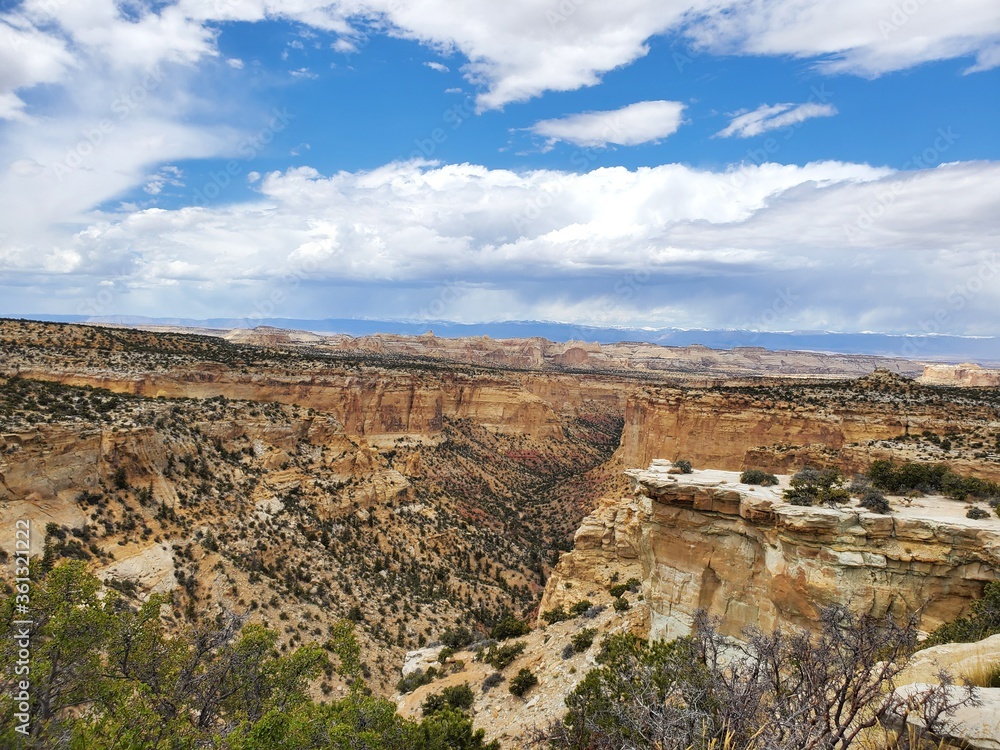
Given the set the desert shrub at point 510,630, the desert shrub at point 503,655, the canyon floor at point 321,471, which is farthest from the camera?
the desert shrub at point 510,630

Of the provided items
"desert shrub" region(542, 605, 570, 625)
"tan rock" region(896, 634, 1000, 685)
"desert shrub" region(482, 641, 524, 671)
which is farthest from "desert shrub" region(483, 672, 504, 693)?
"tan rock" region(896, 634, 1000, 685)

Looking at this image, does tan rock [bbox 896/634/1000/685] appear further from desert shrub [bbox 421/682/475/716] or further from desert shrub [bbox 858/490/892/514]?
desert shrub [bbox 421/682/475/716]

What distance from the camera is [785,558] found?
40.8 feet

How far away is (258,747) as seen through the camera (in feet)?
29.8

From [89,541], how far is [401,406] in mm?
45017

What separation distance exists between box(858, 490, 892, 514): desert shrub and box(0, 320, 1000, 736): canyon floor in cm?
96

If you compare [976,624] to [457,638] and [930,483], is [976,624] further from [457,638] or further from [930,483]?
[457,638]

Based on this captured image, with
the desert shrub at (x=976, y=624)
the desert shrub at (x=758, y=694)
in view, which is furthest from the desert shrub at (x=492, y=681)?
the desert shrub at (x=976, y=624)

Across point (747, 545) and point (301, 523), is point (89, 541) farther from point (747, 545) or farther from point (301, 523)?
point (747, 545)

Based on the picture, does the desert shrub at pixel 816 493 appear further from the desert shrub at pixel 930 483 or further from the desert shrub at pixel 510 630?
the desert shrub at pixel 510 630

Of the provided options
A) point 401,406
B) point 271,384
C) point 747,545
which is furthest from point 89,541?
point 401,406

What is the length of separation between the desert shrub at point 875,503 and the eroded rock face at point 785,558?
22.1 inches

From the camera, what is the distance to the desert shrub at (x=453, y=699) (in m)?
17.8

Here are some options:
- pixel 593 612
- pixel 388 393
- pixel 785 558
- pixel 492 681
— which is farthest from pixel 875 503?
pixel 388 393
